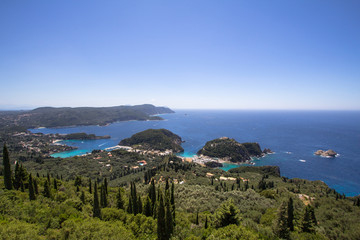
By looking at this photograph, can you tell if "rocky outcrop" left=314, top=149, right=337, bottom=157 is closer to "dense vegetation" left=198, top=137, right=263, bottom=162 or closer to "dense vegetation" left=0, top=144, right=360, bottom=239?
"dense vegetation" left=198, top=137, right=263, bottom=162

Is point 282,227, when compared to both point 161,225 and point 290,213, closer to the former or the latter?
point 290,213

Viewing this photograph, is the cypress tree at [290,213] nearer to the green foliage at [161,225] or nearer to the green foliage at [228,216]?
the green foliage at [228,216]

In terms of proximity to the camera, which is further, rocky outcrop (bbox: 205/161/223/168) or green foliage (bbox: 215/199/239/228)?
rocky outcrop (bbox: 205/161/223/168)

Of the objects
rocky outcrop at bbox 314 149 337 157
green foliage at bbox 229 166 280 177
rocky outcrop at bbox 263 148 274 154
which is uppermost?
rocky outcrop at bbox 314 149 337 157

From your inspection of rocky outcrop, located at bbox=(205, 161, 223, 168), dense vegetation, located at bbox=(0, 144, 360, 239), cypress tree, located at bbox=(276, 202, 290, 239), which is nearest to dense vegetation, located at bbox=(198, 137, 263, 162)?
rocky outcrop, located at bbox=(205, 161, 223, 168)

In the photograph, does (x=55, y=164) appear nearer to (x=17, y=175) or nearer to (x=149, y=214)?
(x=17, y=175)

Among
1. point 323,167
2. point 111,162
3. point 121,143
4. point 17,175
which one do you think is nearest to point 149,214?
point 17,175

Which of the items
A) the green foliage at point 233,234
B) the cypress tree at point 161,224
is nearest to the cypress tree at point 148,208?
the cypress tree at point 161,224

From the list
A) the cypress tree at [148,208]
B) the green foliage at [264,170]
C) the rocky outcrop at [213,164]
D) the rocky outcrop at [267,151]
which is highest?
the cypress tree at [148,208]
